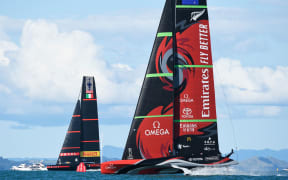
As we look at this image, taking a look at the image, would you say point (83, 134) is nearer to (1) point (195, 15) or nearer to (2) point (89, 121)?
(2) point (89, 121)

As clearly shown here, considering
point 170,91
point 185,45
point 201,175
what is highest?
point 185,45

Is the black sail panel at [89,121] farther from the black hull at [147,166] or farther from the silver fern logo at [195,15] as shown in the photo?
the silver fern logo at [195,15]

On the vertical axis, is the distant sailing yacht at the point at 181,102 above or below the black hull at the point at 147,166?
above

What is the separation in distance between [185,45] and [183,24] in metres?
1.51

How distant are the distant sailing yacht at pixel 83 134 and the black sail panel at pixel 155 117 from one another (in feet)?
118

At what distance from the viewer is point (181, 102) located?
43.7m

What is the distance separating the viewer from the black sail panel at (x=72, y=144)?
79062mm

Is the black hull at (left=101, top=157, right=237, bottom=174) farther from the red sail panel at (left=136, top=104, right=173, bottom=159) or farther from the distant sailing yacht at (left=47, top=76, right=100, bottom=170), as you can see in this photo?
the distant sailing yacht at (left=47, top=76, right=100, bottom=170)

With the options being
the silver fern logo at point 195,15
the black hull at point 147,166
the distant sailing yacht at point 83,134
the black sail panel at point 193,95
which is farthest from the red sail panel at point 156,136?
the distant sailing yacht at point 83,134

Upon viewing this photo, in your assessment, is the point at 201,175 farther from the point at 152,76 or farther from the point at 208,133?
the point at 152,76

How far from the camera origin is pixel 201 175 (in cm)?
4359

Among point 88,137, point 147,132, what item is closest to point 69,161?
point 88,137

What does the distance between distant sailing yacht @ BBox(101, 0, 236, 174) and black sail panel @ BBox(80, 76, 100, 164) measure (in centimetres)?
3581

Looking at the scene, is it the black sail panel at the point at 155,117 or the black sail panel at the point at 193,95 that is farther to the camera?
the black sail panel at the point at 193,95
